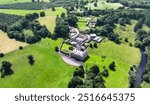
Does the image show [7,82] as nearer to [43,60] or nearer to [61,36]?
[43,60]

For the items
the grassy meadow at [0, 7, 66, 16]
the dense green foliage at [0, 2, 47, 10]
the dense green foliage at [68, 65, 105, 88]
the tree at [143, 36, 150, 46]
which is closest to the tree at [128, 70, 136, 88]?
the dense green foliage at [68, 65, 105, 88]

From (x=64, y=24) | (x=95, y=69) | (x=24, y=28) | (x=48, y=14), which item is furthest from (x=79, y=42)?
(x=48, y=14)

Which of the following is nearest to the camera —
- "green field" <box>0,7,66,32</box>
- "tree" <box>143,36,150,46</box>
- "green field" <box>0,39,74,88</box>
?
"green field" <box>0,39,74,88</box>

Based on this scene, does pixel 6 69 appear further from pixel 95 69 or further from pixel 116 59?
pixel 116 59

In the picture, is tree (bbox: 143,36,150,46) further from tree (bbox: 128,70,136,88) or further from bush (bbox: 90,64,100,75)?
bush (bbox: 90,64,100,75)

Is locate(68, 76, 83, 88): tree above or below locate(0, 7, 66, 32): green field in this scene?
below

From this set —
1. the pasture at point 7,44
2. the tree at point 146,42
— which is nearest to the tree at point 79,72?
the pasture at point 7,44
